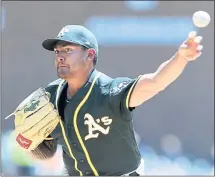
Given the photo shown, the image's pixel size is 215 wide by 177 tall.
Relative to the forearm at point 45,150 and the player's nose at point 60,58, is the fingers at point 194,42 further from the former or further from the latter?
the forearm at point 45,150

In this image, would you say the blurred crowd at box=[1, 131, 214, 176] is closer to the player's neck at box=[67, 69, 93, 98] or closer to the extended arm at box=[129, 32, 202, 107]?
the player's neck at box=[67, 69, 93, 98]

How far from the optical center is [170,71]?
2.91 metres

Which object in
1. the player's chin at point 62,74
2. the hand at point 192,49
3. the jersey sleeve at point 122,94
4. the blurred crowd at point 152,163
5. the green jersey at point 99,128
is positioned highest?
the hand at point 192,49

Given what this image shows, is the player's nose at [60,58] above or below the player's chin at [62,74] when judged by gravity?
above

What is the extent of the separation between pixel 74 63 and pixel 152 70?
2.85 metres

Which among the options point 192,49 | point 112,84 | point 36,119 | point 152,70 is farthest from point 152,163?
point 192,49

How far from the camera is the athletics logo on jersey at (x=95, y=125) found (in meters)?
3.20

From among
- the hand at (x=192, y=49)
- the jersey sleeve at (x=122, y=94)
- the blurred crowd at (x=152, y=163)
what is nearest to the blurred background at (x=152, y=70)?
the blurred crowd at (x=152, y=163)

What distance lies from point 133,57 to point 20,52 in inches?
45.1

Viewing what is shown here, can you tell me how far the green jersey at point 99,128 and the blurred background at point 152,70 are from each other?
2679 mm

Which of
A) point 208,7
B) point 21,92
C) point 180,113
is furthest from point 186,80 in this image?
point 21,92

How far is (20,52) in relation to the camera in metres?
6.16

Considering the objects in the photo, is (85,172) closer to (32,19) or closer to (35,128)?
(35,128)

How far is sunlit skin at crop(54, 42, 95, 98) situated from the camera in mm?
3244
